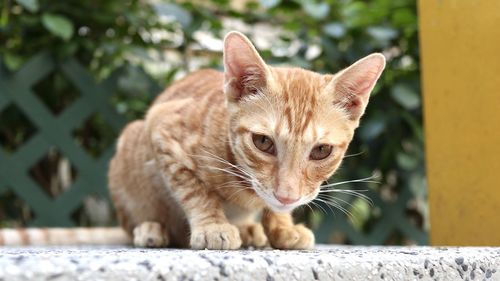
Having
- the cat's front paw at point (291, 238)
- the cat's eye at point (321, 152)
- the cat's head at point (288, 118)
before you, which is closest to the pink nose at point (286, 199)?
the cat's head at point (288, 118)

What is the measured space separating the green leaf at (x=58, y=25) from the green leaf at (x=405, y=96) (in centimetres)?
126

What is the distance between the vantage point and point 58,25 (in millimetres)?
2232

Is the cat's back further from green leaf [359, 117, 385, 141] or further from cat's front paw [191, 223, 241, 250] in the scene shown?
green leaf [359, 117, 385, 141]

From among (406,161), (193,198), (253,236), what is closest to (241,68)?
(193,198)

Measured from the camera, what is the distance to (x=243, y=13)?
109 inches

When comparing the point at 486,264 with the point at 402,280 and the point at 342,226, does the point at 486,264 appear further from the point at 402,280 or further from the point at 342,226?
the point at 342,226

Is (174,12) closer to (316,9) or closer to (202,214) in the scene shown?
(316,9)

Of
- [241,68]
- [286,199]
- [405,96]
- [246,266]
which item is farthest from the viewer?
[405,96]

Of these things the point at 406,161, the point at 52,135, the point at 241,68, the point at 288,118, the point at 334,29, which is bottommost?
the point at 406,161

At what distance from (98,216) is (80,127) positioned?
15.1 inches

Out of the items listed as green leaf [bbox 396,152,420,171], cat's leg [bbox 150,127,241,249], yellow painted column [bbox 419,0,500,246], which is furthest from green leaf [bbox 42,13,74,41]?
green leaf [bbox 396,152,420,171]

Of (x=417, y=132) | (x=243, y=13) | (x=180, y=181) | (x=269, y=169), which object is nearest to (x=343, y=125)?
(x=269, y=169)

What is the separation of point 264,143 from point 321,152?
4.7 inches

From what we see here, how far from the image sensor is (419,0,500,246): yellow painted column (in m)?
1.48
